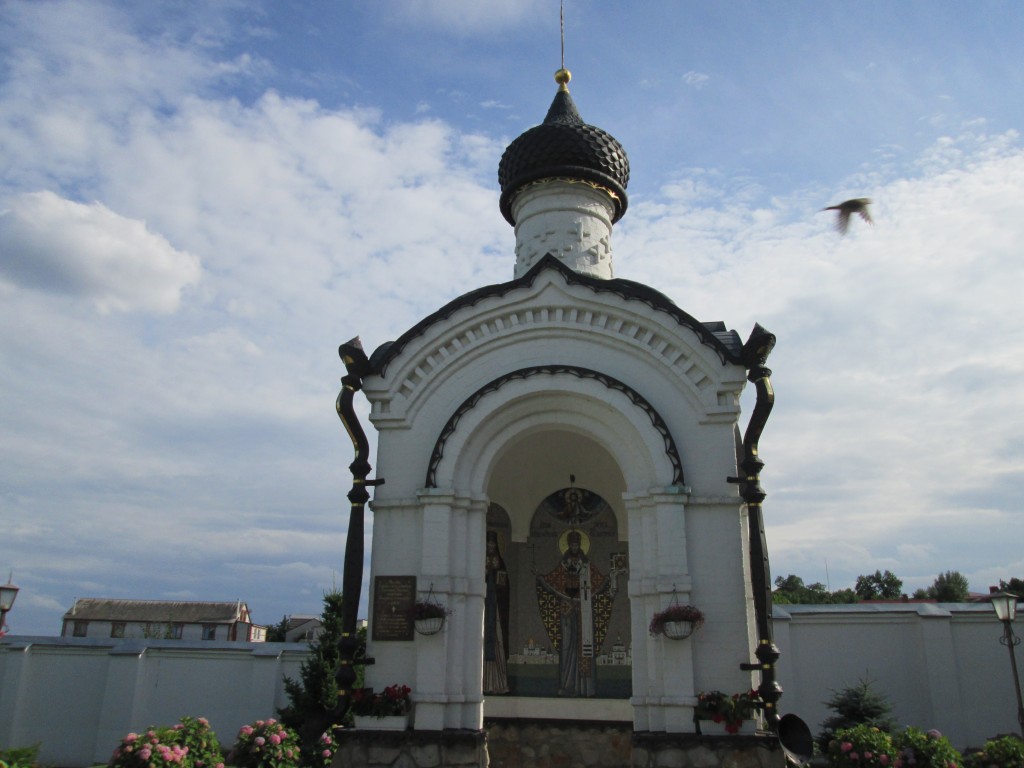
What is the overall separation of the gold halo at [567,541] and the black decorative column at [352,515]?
3.56 meters

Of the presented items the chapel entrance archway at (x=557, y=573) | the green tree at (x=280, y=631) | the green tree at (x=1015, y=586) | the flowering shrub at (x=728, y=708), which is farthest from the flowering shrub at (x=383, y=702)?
the green tree at (x=1015, y=586)

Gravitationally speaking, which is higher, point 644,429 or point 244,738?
point 644,429

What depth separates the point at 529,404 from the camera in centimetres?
1037

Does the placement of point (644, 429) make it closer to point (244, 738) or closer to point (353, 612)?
point (353, 612)

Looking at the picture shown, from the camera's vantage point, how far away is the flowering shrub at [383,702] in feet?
29.7

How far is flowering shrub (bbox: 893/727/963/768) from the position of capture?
855 cm

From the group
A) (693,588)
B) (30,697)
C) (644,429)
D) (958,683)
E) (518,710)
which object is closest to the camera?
(693,588)

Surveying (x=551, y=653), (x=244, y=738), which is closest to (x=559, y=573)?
(x=551, y=653)

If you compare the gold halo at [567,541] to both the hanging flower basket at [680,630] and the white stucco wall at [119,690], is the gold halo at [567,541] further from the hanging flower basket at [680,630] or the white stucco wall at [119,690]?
the white stucco wall at [119,690]

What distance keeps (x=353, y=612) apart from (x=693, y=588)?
3953 millimetres

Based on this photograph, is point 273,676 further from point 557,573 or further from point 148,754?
point 148,754

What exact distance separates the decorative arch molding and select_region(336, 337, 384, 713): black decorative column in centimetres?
80

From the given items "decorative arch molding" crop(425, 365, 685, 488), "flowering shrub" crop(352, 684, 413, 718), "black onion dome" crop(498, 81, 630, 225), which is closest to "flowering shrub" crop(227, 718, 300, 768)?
"flowering shrub" crop(352, 684, 413, 718)

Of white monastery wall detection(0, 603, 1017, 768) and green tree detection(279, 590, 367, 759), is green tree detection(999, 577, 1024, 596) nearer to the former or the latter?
white monastery wall detection(0, 603, 1017, 768)
